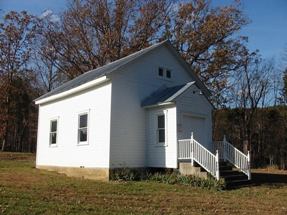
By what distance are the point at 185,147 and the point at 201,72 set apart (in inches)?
652

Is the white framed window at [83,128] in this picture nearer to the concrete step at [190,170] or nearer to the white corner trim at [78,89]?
the white corner trim at [78,89]

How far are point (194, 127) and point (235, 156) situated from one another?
7.89ft

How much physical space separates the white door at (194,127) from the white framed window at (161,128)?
92cm

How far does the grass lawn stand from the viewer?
884 centimetres

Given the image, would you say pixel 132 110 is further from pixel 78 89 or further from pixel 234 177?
pixel 234 177

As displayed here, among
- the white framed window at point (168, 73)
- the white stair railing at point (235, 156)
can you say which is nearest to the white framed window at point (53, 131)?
the white framed window at point (168, 73)

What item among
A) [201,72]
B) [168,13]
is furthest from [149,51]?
[168,13]

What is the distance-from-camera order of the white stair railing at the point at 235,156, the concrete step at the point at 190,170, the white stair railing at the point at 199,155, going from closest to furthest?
the white stair railing at the point at 199,155 → the concrete step at the point at 190,170 → the white stair railing at the point at 235,156

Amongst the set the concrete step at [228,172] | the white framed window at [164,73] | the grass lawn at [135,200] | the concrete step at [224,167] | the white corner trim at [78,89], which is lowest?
the grass lawn at [135,200]

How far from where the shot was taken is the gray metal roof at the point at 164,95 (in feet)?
53.8

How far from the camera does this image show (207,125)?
18109mm

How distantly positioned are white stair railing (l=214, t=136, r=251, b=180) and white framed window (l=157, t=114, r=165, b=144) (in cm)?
278

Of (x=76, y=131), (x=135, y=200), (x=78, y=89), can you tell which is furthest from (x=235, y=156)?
(x=78, y=89)

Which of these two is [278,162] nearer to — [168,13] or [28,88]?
[168,13]
